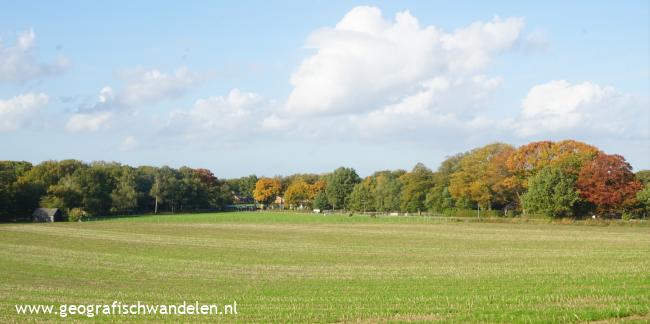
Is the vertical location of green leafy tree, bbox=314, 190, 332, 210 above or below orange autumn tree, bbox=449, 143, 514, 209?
below

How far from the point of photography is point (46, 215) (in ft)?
386

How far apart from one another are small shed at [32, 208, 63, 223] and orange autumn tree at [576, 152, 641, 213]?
100107 mm

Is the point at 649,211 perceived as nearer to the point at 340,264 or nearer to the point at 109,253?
the point at 340,264

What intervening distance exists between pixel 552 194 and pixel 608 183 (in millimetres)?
9797

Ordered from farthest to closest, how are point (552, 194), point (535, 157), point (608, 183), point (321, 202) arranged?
point (321, 202) → point (535, 157) → point (608, 183) → point (552, 194)

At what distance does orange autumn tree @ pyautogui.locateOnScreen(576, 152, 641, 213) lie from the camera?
88.6m

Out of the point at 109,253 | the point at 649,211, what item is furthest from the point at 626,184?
the point at 109,253

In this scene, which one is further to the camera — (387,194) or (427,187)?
(387,194)

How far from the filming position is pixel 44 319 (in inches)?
623

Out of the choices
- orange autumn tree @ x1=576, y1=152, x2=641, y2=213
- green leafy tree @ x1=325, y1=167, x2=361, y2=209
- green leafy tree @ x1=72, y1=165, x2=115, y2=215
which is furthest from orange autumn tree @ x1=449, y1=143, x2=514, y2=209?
green leafy tree @ x1=72, y1=165, x2=115, y2=215

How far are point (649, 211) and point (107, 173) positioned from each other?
419 feet

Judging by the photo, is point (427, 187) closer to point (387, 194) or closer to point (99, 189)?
point (387, 194)

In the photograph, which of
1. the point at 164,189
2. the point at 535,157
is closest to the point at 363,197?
the point at 164,189

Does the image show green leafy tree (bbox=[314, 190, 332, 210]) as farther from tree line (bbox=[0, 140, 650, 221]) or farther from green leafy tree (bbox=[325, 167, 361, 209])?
green leafy tree (bbox=[325, 167, 361, 209])
